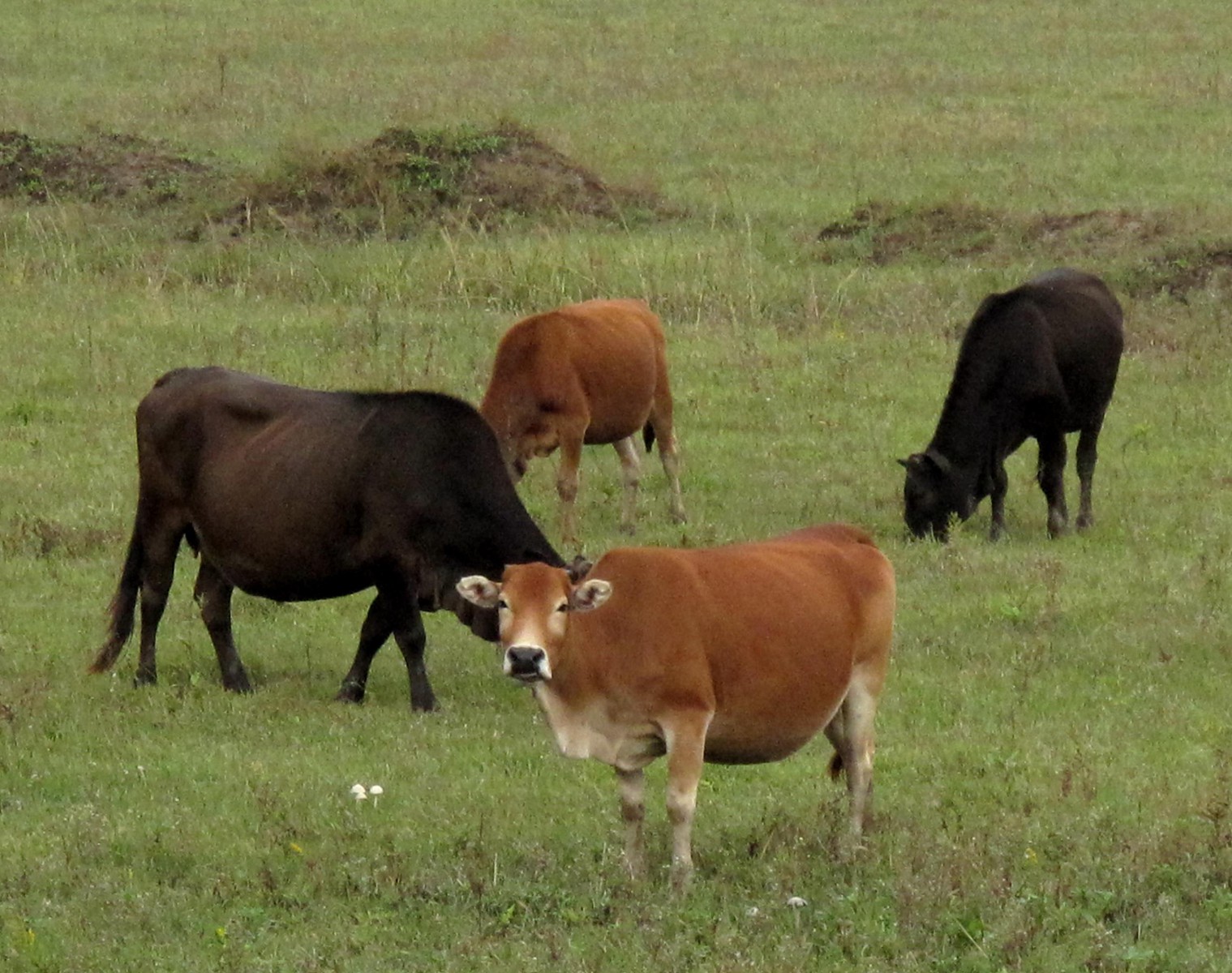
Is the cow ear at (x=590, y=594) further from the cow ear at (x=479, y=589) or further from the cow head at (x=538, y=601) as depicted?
the cow ear at (x=479, y=589)

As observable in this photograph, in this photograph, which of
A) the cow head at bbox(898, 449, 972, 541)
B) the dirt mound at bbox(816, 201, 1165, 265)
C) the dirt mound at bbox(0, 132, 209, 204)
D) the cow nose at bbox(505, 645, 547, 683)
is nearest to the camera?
the cow nose at bbox(505, 645, 547, 683)

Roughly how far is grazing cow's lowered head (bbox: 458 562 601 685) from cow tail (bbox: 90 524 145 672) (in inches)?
165

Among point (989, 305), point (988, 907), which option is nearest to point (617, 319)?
point (989, 305)

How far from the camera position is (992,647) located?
12211 millimetres

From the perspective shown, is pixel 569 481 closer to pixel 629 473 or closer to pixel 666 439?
pixel 629 473

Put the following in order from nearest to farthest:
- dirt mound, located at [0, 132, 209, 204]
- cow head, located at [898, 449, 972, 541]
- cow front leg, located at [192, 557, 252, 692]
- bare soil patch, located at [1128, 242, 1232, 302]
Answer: cow front leg, located at [192, 557, 252, 692]
cow head, located at [898, 449, 972, 541]
bare soil patch, located at [1128, 242, 1232, 302]
dirt mound, located at [0, 132, 209, 204]

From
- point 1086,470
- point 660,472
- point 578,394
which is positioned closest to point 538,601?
point 578,394

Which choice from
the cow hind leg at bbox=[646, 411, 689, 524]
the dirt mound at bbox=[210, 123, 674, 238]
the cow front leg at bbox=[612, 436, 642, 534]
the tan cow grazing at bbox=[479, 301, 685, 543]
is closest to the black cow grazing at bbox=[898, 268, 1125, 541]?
the cow hind leg at bbox=[646, 411, 689, 524]

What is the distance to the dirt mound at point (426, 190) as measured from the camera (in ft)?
83.9

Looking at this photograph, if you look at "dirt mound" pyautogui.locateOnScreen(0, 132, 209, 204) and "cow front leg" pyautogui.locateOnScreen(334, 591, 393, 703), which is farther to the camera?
"dirt mound" pyautogui.locateOnScreen(0, 132, 209, 204)

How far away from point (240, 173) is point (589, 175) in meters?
4.47

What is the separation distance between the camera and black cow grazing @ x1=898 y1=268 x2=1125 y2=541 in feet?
50.3

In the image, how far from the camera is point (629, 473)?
52.5 ft

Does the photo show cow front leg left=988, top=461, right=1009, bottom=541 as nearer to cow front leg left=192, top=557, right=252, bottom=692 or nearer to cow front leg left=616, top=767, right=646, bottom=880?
cow front leg left=192, top=557, right=252, bottom=692
